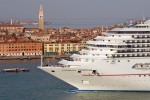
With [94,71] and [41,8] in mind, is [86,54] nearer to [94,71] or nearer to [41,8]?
[94,71]

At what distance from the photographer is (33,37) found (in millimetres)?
67750

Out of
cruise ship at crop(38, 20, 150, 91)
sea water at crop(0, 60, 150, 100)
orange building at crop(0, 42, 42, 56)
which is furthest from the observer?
orange building at crop(0, 42, 42, 56)

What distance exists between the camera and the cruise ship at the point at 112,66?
22312 mm

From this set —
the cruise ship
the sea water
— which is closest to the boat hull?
the cruise ship

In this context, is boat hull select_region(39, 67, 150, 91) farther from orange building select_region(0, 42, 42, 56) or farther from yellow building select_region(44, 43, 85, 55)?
yellow building select_region(44, 43, 85, 55)

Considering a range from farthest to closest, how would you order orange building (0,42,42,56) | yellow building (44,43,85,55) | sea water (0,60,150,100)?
1. yellow building (44,43,85,55)
2. orange building (0,42,42,56)
3. sea water (0,60,150,100)

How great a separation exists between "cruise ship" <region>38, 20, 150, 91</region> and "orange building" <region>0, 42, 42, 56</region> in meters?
33.1

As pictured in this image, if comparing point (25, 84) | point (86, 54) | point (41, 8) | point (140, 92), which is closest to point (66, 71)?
point (86, 54)

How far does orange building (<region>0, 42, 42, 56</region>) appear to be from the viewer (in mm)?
55500

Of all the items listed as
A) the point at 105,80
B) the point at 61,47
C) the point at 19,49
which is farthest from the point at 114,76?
the point at 61,47

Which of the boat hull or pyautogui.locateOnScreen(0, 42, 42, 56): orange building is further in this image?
pyautogui.locateOnScreen(0, 42, 42, 56): orange building

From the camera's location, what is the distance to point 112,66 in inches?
878

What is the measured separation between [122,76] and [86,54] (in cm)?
155

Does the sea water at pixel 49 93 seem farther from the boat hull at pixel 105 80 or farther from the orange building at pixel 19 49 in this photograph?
the orange building at pixel 19 49
